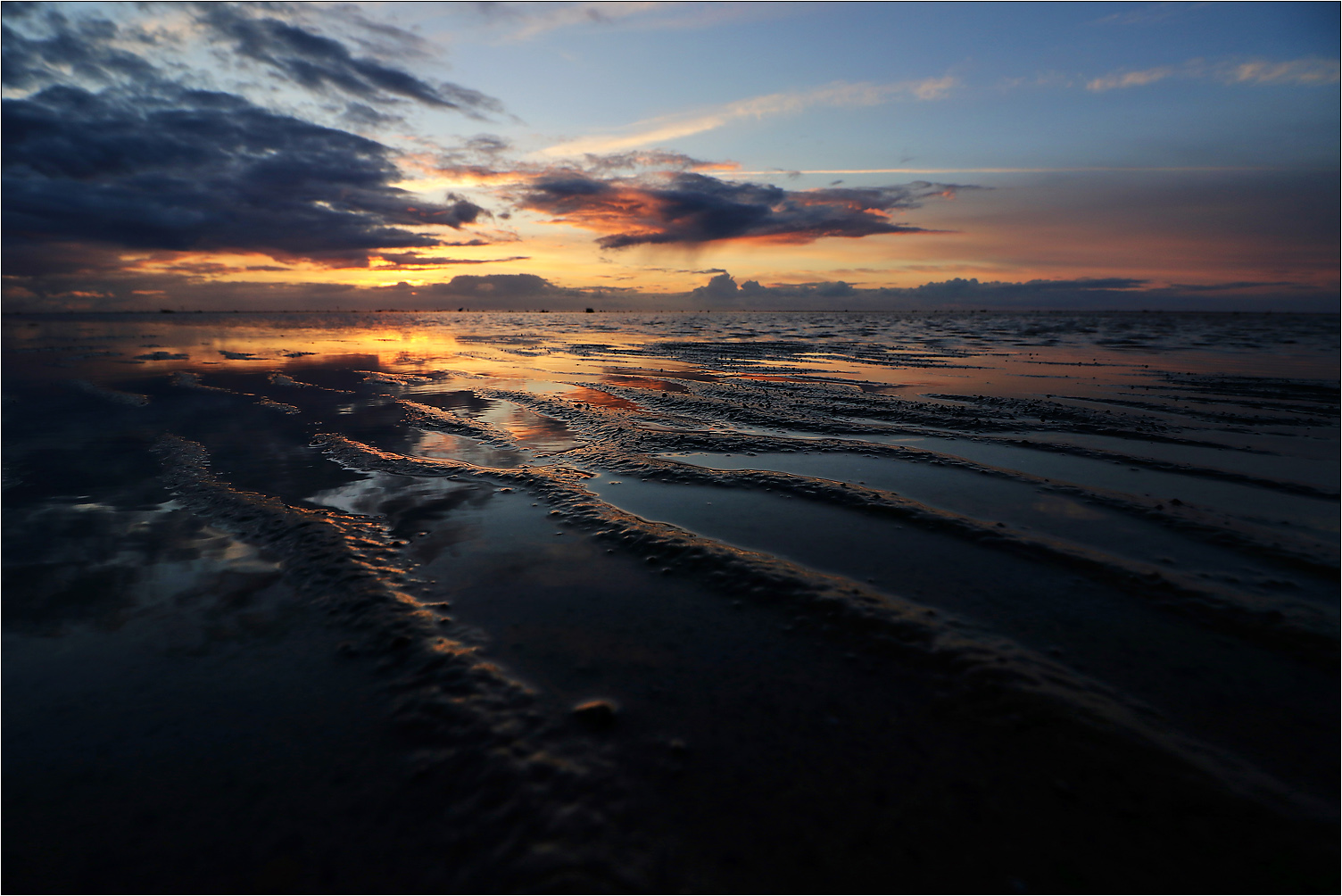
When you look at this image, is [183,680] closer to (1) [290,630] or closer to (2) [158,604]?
(1) [290,630]

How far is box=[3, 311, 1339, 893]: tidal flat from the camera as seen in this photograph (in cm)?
275

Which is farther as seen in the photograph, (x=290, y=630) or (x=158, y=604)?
(x=158, y=604)

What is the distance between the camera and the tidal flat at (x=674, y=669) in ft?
9.02

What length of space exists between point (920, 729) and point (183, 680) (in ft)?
17.1

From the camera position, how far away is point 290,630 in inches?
182

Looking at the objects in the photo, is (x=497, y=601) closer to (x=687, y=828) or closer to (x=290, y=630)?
(x=290, y=630)

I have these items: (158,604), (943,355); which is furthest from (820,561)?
(943,355)

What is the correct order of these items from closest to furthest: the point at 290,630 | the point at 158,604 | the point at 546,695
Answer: the point at 546,695 < the point at 290,630 < the point at 158,604

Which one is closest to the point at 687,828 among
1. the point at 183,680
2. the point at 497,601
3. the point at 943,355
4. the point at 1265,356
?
the point at 497,601

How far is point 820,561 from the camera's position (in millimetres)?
5891

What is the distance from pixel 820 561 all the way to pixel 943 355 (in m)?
26.0

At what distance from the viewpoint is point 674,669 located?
4.16m

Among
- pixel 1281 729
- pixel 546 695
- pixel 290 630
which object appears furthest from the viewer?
pixel 290 630

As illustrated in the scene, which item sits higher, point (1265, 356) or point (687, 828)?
point (1265, 356)
